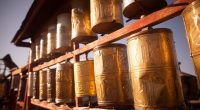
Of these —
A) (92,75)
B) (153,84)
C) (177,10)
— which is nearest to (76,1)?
(92,75)

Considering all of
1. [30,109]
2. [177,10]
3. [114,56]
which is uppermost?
[177,10]

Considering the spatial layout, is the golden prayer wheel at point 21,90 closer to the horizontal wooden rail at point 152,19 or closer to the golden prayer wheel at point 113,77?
the horizontal wooden rail at point 152,19

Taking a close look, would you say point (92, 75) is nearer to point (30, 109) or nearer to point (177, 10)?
point (177, 10)

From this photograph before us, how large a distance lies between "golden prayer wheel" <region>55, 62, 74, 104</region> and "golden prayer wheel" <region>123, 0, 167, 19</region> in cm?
227

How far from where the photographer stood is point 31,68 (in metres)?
7.16

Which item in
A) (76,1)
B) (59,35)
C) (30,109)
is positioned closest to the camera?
(76,1)

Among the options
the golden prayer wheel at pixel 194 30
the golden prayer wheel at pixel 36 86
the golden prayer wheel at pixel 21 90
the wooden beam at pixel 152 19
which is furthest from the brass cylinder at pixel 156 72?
the golden prayer wheel at pixel 21 90

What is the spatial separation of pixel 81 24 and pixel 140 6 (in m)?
1.68

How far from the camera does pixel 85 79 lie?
11.0 ft

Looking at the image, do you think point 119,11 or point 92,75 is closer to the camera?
point 119,11

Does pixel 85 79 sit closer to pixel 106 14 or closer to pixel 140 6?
pixel 106 14

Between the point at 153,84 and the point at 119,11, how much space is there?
1.56 meters

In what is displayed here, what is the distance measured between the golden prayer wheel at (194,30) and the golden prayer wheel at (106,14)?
4.49ft

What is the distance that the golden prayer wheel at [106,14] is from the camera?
2.89 meters
